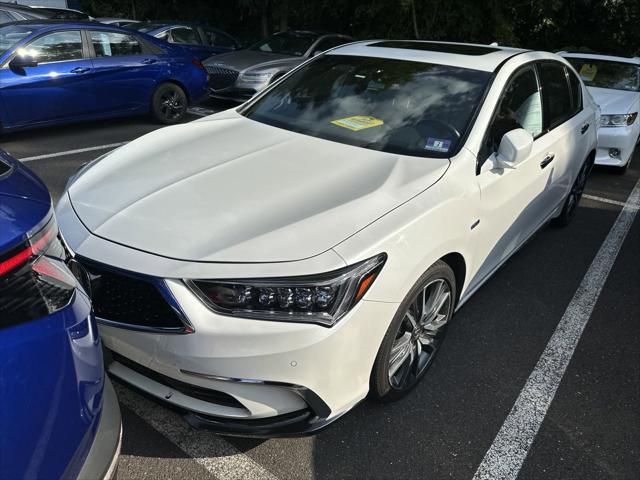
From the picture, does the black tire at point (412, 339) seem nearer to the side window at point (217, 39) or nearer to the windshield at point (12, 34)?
the windshield at point (12, 34)

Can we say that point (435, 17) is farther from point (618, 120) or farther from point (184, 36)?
point (618, 120)

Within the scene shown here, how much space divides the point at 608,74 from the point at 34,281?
26.6 ft

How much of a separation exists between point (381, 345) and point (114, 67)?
6406 mm

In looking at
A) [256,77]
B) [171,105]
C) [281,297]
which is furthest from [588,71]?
[281,297]

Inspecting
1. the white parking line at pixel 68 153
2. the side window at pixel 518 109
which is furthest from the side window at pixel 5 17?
the side window at pixel 518 109

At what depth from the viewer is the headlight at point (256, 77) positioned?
851cm

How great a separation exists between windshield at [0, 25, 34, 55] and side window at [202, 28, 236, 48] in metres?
5.16

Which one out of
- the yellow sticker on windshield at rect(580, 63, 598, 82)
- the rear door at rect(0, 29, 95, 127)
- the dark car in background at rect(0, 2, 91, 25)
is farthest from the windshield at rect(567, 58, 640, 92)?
the dark car in background at rect(0, 2, 91, 25)

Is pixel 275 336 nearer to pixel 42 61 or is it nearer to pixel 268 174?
pixel 268 174

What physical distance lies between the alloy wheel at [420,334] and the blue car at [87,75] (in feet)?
19.0

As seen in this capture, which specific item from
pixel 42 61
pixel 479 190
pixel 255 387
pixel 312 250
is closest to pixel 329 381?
pixel 255 387

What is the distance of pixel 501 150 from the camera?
287cm

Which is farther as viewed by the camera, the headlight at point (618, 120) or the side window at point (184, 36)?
the side window at point (184, 36)

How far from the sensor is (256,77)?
28.0 ft
